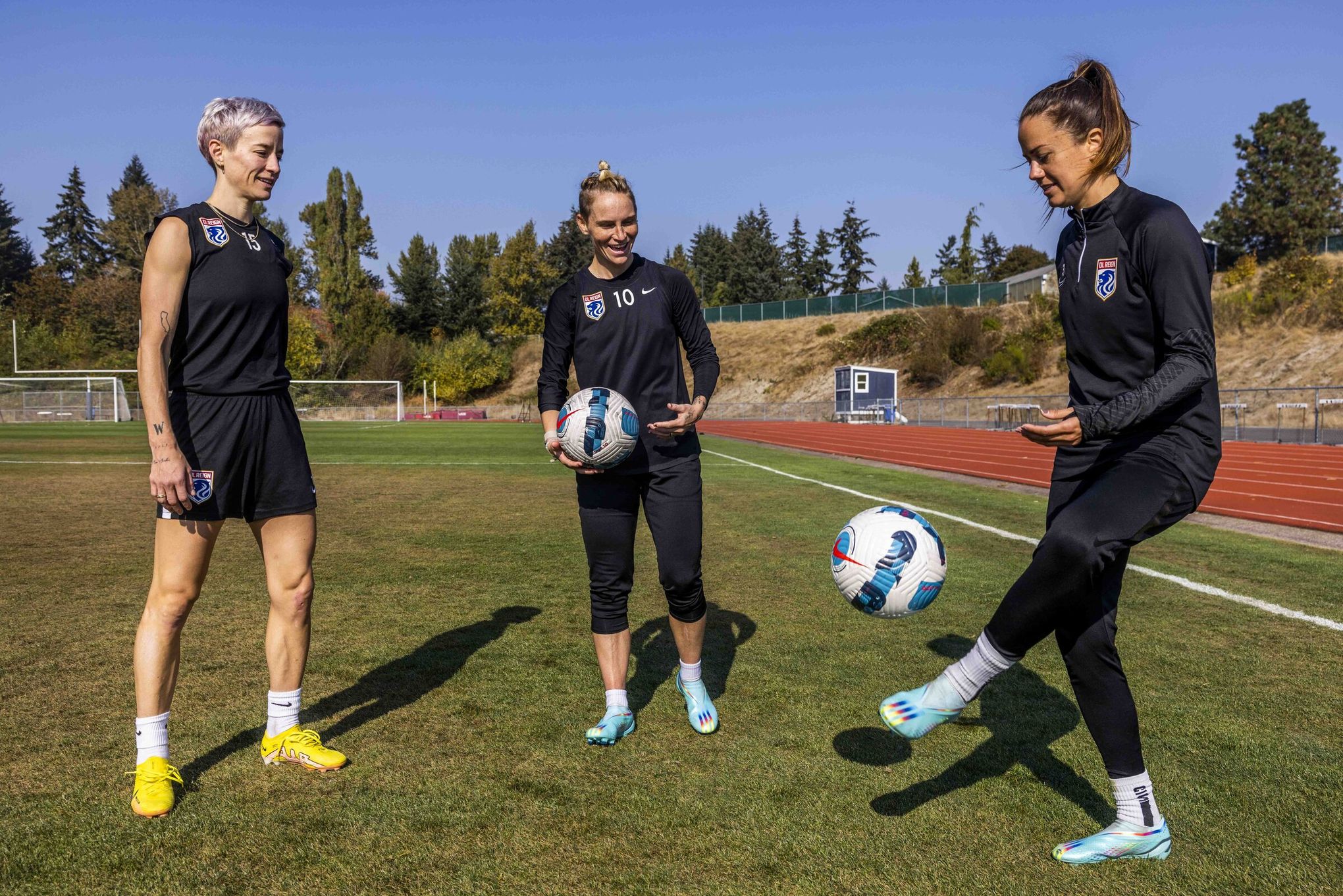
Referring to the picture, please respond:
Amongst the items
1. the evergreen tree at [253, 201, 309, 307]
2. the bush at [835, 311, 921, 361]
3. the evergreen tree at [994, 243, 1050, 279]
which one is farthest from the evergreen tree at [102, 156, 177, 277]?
the evergreen tree at [994, 243, 1050, 279]

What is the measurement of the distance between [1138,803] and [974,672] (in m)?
0.61

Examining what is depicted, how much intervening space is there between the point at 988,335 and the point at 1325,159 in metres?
27.8

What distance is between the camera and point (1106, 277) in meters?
2.66

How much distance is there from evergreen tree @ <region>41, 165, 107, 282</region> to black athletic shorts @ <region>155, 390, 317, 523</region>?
106 metres

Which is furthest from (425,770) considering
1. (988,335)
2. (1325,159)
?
(1325,159)

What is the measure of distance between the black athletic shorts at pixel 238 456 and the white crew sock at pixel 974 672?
2.24 metres

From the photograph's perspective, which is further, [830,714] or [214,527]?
[830,714]

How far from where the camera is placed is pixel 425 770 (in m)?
3.39

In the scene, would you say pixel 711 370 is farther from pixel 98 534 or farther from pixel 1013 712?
pixel 98 534

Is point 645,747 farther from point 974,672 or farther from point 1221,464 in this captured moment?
point 1221,464

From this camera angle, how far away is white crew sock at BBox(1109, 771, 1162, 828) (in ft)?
8.90

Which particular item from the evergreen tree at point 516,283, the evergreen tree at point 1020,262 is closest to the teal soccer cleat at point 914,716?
the evergreen tree at point 516,283

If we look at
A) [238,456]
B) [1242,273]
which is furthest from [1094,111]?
[1242,273]

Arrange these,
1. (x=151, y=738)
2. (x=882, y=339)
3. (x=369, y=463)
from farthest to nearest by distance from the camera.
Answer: (x=882, y=339) → (x=369, y=463) → (x=151, y=738)
